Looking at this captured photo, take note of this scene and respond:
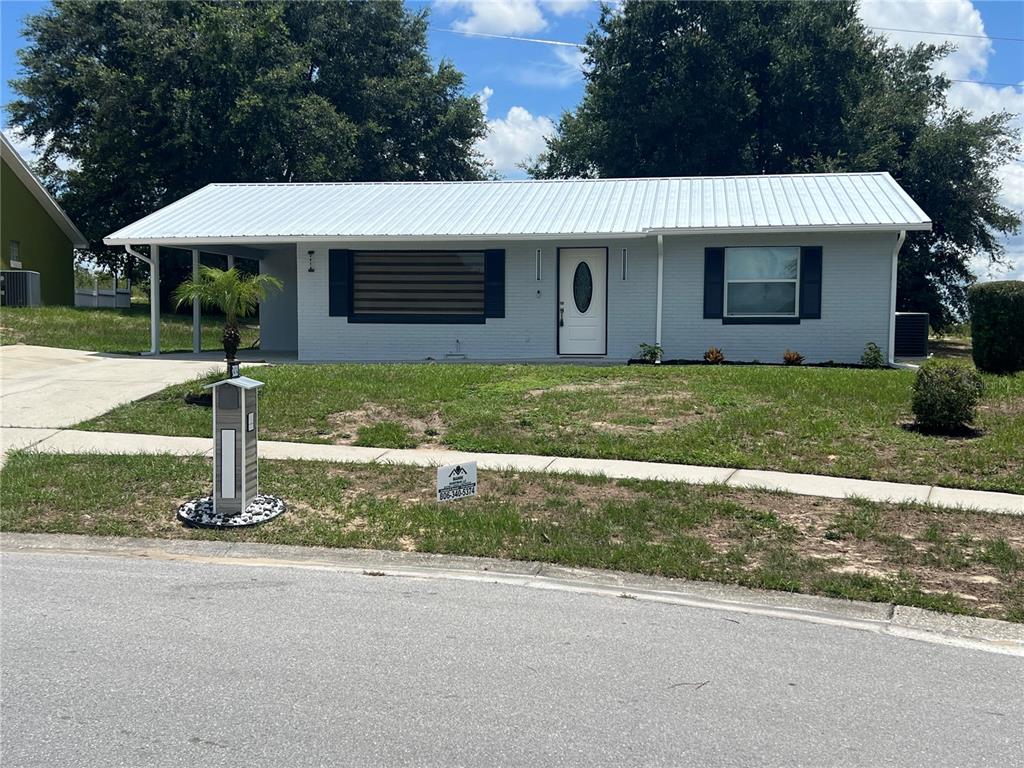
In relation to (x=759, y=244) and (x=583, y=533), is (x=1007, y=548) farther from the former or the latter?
(x=759, y=244)

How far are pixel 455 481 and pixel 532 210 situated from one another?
12.3m

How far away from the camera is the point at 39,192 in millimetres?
32438

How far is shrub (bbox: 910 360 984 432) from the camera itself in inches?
414

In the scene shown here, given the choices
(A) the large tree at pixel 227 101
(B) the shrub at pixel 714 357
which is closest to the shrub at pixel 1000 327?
(B) the shrub at pixel 714 357

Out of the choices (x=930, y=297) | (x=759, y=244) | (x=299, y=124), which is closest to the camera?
(x=759, y=244)

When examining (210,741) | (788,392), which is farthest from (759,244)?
(210,741)

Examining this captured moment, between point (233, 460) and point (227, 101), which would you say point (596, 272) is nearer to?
point (233, 460)

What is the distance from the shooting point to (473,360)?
18.6 m

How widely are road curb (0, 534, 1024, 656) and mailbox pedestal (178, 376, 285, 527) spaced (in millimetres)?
427

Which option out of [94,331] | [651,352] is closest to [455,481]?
[651,352]

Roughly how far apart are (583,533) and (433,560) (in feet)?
4.20

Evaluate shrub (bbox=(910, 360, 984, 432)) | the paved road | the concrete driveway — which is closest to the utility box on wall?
the paved road

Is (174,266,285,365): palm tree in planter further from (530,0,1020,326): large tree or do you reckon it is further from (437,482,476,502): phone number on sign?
(530,0,1020,326): large tree

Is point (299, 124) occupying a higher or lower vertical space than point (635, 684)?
higher
